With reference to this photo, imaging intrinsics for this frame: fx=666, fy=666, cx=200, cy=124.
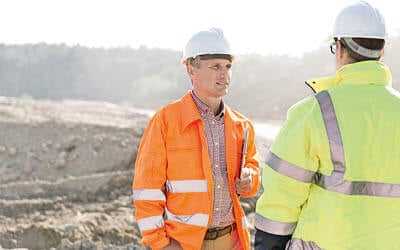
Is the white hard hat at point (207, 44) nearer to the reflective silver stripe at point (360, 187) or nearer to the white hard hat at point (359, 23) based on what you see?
the white hard hat at point (359, 23)

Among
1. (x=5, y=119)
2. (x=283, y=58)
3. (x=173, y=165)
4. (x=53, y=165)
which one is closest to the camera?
(x=173, y=165)

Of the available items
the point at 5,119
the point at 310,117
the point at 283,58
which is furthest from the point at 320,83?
the point at 283,58

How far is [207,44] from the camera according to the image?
3.35m

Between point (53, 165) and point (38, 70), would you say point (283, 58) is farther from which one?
point (53, 165)

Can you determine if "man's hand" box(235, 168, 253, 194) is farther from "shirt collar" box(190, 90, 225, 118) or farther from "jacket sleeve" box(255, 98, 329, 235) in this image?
"jacket sleeve" box(255, 98, 329, 235)

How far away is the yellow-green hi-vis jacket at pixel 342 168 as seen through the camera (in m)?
2.37

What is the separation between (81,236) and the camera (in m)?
7.04

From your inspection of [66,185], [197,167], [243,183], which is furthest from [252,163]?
[66,185]

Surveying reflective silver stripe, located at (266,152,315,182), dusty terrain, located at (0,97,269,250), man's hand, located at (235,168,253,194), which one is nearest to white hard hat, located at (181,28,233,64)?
man's hand, located at (235,168,253,194)

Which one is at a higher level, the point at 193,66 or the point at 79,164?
the point at 193,66

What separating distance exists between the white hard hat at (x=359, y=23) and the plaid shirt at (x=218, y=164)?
0.98m

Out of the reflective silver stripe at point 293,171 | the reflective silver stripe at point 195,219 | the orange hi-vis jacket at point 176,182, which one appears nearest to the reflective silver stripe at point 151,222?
the orange hi-vis jacket at point 176,182

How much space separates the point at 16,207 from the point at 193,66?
18.2 ft

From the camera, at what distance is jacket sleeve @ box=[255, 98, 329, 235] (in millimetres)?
2385
